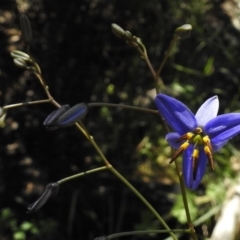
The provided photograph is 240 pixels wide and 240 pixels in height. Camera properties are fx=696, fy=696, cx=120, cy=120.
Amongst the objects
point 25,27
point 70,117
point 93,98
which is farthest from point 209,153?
point 93,98

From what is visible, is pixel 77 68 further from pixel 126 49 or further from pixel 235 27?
pixel 235 27

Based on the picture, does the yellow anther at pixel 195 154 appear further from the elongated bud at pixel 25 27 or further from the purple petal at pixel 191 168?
the elongated bud at pixel 25 27

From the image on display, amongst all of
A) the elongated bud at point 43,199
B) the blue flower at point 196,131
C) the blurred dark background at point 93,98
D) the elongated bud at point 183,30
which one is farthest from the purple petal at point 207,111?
the blurred dark background at point 93,98

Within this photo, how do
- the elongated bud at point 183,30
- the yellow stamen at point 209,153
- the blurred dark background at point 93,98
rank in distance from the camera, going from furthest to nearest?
the blurred dark background at point 93,98, the elongated bud at point 183,30, the yellow stamen at point 209,153

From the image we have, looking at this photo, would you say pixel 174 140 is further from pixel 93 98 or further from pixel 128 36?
pixel 93 98

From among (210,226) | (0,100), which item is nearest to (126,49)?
(0,100)

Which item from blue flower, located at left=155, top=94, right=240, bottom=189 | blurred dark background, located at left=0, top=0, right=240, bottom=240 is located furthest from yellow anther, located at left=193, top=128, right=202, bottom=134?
blurred dark background, located at left=0, top=0, right=240, bottom=240
